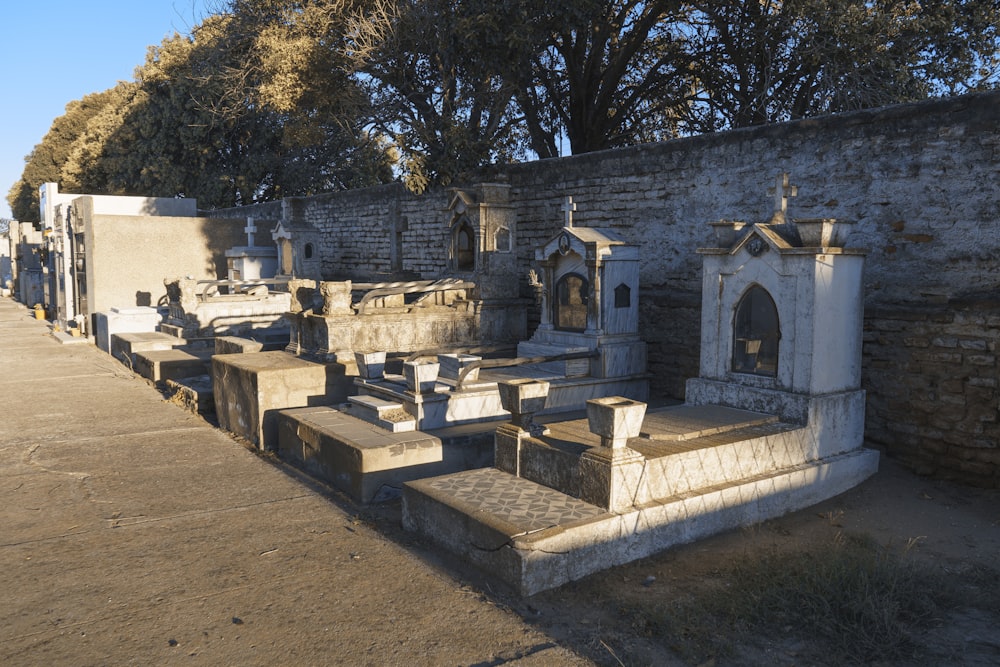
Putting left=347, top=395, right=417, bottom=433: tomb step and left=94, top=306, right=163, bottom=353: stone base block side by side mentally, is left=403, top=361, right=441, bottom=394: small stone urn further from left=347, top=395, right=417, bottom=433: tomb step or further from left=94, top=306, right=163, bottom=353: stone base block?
left=94, top=306, right=163, bottom=353: stone base block

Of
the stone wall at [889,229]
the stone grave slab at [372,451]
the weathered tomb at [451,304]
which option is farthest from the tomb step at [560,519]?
the weathered tomb at [451,304]

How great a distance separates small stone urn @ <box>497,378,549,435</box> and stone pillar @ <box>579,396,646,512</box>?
26.5 inches

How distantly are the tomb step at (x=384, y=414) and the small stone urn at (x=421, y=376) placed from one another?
0.26 meters

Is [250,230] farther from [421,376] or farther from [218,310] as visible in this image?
[421,376]

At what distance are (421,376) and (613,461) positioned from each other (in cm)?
282

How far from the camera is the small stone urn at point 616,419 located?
4.96 meters

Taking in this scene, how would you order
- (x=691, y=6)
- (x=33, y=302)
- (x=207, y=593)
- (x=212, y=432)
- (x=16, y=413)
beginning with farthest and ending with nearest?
(x=33, y=302)
(x=691, y=6)
(x=16, y=413)
(x=212, y=432)
(x=207, y=593)

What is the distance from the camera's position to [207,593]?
459cm

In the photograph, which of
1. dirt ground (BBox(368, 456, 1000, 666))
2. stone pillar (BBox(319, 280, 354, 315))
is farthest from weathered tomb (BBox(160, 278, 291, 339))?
dirt ground (BBox(368, 456, 1000, 666))

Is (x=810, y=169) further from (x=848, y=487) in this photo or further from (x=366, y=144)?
(x=366, y=144)

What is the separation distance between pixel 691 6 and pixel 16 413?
13703 millimetres

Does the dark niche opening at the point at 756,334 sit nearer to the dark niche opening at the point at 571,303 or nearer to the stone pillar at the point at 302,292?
the dark niche opening at the point at 571,303

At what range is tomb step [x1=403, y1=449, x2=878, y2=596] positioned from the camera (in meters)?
4.59

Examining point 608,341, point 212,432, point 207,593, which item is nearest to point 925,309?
point 608,341
